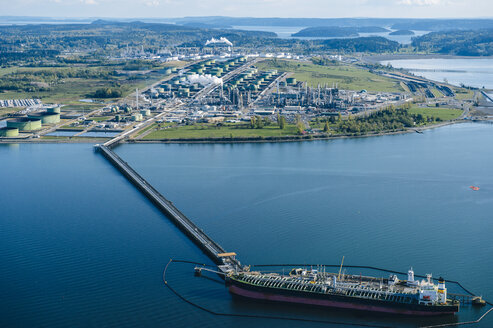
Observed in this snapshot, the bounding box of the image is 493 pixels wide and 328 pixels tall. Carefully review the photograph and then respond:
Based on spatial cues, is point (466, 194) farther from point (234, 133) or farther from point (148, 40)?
point (148, 40)

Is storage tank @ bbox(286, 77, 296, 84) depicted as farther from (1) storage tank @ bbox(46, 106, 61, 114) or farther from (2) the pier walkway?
(2) the pier walkway

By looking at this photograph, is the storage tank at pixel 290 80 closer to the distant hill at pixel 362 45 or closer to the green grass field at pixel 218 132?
the green grass field at pixel 218 132

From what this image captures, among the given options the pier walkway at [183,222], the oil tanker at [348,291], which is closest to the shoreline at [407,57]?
the pier walkway at [183,222]

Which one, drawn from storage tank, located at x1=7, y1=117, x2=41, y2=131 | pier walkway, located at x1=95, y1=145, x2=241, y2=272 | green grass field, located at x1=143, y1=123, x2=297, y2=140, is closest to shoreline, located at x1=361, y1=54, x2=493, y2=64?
green grass field, located at x1=143, y1=123, x2=297, y2=140

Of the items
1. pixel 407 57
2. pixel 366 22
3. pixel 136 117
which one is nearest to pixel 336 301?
pixel 136 117

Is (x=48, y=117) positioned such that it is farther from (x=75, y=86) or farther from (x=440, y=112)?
(x=440, y=112)

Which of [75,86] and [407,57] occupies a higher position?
[407,57]

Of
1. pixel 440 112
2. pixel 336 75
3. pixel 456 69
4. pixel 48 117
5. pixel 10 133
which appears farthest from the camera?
pixel 456 69
